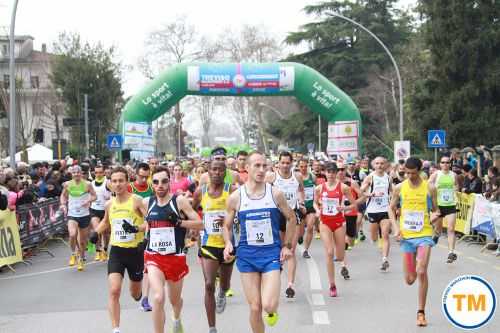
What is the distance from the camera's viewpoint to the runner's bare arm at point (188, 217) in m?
7.78

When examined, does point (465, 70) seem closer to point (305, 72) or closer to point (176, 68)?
point (305, 72)

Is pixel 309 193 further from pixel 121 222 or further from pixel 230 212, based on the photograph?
pixel 230 212

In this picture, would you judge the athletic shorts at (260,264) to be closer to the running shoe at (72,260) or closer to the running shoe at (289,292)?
the running shoe at (289,292)

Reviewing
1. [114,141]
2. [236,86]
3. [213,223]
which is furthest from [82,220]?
[236,86]

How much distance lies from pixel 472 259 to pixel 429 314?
19.5 feet

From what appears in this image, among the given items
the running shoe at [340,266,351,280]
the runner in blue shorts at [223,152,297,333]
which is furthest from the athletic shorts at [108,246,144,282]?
the running shoe at [340,266,351,280]

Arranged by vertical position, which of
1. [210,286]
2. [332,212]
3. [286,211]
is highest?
[286,211]

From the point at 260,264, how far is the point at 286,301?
3.21 meters

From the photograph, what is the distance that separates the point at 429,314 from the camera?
9297 mm

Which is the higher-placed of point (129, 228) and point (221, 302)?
point (129, 228)

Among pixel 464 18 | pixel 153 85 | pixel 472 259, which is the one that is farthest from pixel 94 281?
pixel 464 18

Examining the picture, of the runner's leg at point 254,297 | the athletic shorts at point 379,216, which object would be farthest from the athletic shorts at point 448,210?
the runner's leg at point 254,297

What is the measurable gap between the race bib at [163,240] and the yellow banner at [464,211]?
11513 millimetres

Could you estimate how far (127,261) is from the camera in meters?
8.45
